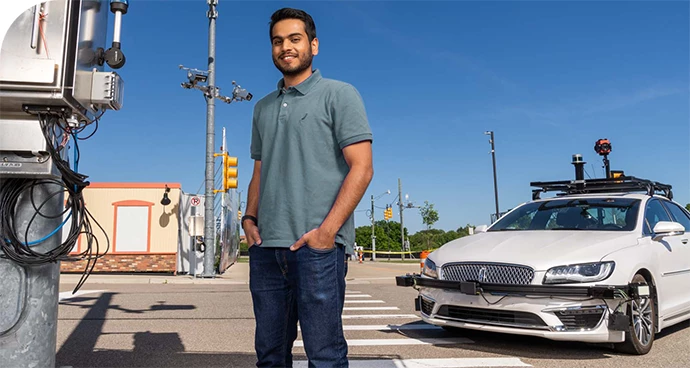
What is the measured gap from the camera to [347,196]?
242 centimetres

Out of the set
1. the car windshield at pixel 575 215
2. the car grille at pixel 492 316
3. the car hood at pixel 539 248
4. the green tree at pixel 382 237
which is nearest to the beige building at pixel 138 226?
the car windshield at pixel 575 215

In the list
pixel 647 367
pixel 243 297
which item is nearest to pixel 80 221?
pixel 647 367

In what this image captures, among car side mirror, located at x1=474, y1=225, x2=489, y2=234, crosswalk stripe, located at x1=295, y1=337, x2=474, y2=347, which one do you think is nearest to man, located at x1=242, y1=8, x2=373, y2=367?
crosswalk stripe, located at x1=295, y1=337, x2=474, y2=347

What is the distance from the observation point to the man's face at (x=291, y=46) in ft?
8.82

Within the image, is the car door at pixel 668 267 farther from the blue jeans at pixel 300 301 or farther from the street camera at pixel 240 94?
the street camera at pixel 240 94

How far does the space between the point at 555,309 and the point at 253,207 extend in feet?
10.5

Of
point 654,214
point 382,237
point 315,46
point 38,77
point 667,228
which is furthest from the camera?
point 382,237

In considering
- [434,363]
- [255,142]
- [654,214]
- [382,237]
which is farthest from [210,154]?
[382,237]

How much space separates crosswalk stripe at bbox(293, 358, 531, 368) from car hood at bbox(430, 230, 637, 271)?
0.88 meters

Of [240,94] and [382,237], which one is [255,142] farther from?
[382,237]

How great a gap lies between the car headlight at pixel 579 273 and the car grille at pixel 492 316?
0.37 metres

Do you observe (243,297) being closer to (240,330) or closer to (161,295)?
(161,295)

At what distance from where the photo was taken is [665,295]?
5.80m

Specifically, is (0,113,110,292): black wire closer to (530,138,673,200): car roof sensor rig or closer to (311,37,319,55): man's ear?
(311,37,319,55): man's ear
